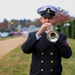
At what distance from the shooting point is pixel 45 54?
416 cm

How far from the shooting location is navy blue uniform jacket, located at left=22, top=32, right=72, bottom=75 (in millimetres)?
4152

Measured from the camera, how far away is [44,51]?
13.6ft

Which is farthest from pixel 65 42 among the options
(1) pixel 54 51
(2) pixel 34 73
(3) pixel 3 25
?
(3) pixel 3 25

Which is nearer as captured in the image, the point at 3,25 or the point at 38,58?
the point at 38,58

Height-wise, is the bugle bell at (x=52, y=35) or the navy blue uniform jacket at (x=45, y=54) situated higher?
the bugle bell at (x=52, y=35)

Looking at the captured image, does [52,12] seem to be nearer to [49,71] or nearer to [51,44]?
[51,44]

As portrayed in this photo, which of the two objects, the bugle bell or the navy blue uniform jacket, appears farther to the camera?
the navy blue uniform jacket

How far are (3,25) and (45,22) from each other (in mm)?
127718

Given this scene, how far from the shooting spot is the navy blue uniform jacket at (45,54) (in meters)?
4.15

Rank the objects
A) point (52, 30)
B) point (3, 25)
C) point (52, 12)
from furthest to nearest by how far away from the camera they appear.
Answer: point (3, 25) < point (52, 12) < point (52, 30)

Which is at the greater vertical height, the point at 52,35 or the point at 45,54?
the point at 52,35

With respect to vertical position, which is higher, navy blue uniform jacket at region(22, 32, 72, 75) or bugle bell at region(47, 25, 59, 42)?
bugle bell at region(47, 25, 59, 42)

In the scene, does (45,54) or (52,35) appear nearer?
(52,35)

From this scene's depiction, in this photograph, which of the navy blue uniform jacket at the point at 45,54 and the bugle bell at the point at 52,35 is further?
the navy blue uniform jacket at the point at 45,54
